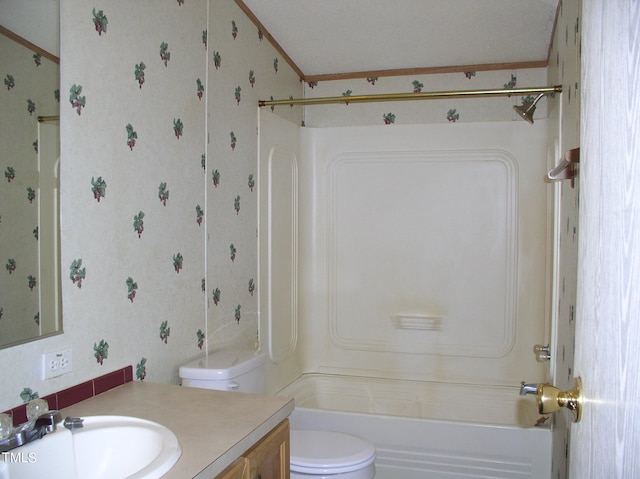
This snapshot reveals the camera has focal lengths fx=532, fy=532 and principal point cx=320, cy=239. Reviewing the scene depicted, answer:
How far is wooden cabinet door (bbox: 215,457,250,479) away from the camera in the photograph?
1.20 meters

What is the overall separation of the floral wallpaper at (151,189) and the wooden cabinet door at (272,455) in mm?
561

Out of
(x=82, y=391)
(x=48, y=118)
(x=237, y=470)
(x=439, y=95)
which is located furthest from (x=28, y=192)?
(x=439, y=95)

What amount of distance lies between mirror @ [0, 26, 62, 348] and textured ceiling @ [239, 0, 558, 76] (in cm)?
147

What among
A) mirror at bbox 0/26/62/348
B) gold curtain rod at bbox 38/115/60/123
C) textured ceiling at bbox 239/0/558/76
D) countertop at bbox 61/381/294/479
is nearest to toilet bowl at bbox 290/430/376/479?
countertop at bbox 61/381/294/479

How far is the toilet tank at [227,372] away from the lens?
190 cm

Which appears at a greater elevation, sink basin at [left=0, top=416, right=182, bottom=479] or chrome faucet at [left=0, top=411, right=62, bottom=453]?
chrome faucet at [left=0, top=411, right=62, bottom=453]

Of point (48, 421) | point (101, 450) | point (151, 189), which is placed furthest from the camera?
point (151, 189)

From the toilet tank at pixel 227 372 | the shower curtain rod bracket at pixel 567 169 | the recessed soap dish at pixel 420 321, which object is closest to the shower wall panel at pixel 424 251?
the recessed soap dish at pixel 420 321

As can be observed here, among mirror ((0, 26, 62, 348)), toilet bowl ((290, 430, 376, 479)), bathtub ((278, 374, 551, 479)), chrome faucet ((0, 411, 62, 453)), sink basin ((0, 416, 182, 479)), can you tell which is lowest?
bathtub ((278, 374, 551, 479))

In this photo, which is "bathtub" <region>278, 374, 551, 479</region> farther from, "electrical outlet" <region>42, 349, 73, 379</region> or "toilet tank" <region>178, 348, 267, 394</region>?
"electrical outlet" <region>42, 349, 73, 379</region>

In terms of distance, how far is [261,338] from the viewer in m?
2.86

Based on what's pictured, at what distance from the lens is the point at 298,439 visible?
2.38m

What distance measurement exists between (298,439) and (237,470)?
1.19 m

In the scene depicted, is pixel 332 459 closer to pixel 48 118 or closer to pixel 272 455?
pixel 272 455
